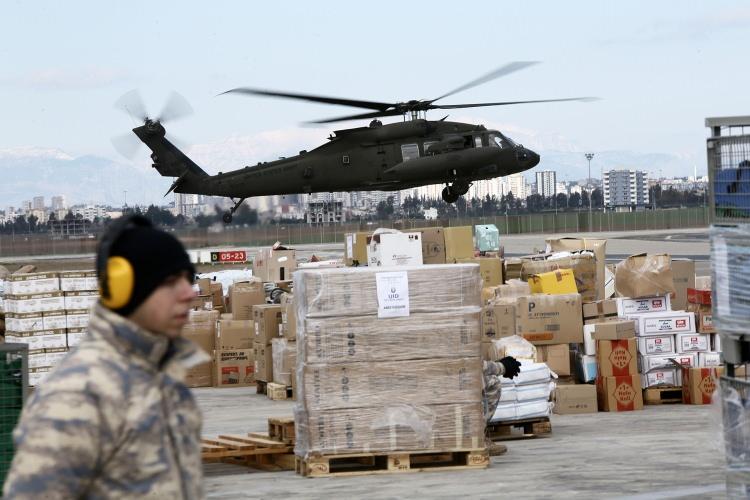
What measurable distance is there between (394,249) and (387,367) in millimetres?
6853

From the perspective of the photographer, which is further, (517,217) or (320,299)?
(517,217)

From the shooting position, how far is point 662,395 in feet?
47.0

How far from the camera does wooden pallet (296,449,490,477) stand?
1015 centimetres

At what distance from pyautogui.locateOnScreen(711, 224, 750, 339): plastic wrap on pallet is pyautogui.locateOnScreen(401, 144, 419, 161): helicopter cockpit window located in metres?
25.2

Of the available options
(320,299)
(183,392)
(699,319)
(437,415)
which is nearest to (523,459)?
(437,415)

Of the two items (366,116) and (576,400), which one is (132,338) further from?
(366,116)

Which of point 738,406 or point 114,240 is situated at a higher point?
point 114,240

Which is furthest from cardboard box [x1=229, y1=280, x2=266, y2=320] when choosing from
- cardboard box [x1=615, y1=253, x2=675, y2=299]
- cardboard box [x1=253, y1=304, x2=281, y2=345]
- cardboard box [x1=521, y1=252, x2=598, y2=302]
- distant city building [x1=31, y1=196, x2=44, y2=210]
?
distant city building [x1=31, y1=196, x2=44, y2=210]

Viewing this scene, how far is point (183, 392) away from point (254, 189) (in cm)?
3051

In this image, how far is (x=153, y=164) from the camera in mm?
38281

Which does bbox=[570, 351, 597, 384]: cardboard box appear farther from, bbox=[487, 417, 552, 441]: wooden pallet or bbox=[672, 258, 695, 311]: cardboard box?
bbox=[672, 258, 695, 311]: cardboard box

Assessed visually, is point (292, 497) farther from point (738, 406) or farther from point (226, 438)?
point (738, 406)

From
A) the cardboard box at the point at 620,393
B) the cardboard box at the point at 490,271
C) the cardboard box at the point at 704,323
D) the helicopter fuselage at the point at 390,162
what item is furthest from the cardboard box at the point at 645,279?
the helicopter fuselage at the point at 390,162

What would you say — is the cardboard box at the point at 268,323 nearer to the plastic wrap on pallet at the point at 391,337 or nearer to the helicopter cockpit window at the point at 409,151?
the plastic wrap on pallet at the point at 391,337
